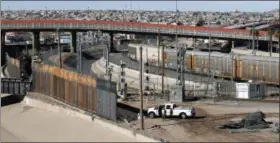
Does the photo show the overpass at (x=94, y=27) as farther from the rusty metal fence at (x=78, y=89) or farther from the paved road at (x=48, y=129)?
the paved road at (x=48, y=129)

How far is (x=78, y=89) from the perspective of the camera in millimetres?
32500

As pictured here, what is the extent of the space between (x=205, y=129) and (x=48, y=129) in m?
7.79

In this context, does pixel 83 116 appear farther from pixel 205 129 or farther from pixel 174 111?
pixel 205 129

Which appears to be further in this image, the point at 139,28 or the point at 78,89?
the point at 139,28

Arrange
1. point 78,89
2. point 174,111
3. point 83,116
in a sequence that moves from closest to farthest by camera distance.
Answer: point 174,111
point 83,116
point 78,89

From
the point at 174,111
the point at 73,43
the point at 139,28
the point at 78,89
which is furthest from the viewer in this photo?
the point at 73,43

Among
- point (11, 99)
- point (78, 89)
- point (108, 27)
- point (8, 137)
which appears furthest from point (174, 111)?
point (108, 27)

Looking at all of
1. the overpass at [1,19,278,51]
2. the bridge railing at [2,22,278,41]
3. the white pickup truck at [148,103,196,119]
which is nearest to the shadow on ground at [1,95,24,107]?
the white pickup truck at [148,103,196,119]

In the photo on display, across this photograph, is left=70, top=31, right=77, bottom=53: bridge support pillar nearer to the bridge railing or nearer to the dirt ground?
the bridge railing

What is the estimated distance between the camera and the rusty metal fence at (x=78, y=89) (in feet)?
90.5

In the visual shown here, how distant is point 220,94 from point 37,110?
36.0 feet

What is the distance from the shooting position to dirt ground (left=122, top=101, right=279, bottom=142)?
72.6 ft

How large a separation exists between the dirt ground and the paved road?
162cm

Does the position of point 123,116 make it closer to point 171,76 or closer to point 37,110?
point 37,110
